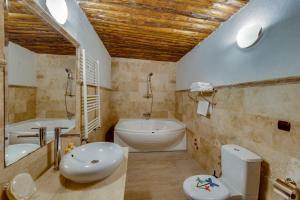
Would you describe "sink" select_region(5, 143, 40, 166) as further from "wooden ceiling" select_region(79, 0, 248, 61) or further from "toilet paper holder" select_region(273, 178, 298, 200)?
"toilet paper holder" select_region(273, 178, 298, 200)

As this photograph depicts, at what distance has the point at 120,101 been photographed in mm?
4070

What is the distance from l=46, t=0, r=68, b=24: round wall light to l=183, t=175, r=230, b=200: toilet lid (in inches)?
77.6

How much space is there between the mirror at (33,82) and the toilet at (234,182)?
1.42 metres

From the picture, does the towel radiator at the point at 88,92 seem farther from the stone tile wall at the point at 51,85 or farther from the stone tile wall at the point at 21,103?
the stone tile wall at the point at 21,103

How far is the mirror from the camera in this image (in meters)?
0.81

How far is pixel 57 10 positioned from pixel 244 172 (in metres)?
2.21

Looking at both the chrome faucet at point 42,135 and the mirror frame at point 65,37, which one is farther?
the chrome faucet at point 42,135

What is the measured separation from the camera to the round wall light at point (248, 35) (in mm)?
1519

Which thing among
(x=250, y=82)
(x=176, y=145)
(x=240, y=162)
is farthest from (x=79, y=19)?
(x=176, y=145)

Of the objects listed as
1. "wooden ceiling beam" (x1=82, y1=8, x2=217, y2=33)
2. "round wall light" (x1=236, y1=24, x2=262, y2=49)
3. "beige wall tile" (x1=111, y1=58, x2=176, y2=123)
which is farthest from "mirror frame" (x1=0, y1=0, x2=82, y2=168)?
"beige wall tile" (x1=111, y1=58, x2=176, y2=123)

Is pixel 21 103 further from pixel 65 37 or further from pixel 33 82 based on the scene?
pixel 65 37

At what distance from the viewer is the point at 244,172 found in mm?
1409

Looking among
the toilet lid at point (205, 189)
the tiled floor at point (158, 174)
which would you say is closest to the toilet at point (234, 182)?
the toilet lid at point (205, 189)

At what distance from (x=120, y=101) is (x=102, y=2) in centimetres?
263
